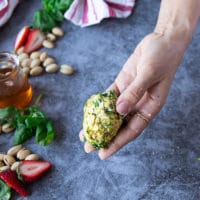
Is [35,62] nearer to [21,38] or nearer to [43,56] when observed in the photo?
[43,56]

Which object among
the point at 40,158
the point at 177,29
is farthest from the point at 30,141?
the point at 177,29

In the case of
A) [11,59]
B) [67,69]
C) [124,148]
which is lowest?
[124,148]

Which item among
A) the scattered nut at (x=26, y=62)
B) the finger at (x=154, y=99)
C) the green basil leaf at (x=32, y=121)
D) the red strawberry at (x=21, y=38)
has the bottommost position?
the green basil leaf at (x=32, y=121)

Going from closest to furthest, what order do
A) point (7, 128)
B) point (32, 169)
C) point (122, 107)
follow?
point (122, 107)
point (32, 169)
point (7, 128)

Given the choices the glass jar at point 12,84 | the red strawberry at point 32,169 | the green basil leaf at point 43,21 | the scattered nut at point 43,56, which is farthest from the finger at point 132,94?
the green basil leaf at point 43,21

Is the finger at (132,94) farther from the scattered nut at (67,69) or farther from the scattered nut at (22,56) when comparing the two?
the scattered nut at (22,56)

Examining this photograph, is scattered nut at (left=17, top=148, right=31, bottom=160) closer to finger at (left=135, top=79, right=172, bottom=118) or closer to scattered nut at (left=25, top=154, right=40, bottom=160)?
scattered nut at (left=25, top=154, right=40, bottom=160)

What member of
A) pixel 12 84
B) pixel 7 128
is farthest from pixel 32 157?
pixel 12 84
